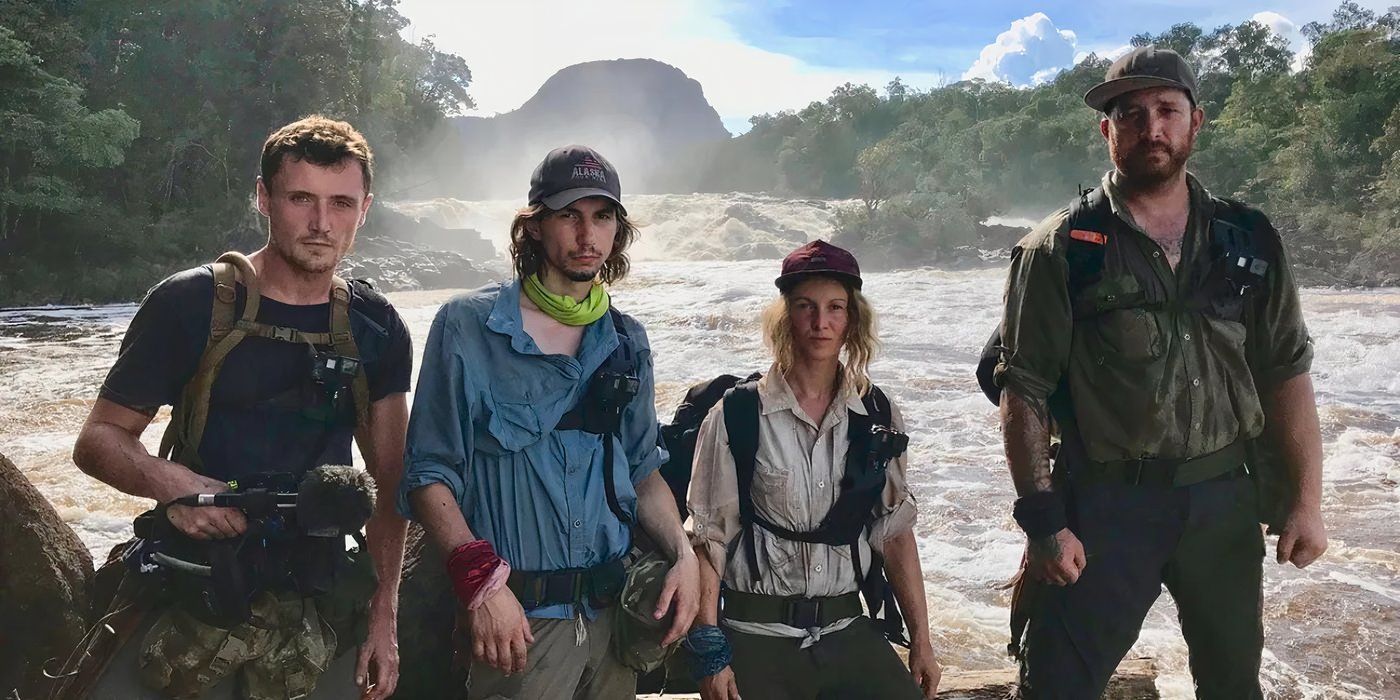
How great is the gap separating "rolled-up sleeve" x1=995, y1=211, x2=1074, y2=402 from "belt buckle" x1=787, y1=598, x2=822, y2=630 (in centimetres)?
86

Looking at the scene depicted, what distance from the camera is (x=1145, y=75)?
109 inches

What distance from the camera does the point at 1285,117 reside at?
42344mm

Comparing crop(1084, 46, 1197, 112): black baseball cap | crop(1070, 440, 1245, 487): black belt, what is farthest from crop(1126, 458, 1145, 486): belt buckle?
crop(1084, 46, 1197, 112): black baseball cap

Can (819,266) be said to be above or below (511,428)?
above

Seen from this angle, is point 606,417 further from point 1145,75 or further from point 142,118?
point 142,118

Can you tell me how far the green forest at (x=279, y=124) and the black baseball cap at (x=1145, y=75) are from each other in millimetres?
24770

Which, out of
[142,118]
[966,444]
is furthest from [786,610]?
[142,118]

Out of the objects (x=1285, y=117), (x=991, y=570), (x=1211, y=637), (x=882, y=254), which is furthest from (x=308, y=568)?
(x=1285, y=117)

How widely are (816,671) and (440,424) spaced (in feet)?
4.12

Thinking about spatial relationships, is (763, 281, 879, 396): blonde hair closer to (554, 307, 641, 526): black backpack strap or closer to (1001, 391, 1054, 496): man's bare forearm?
(1001, 391, 1054, 496): man's bare forearm

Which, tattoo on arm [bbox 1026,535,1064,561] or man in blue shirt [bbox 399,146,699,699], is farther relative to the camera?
tattoo on arm [bbox 1026,535,1064,561]

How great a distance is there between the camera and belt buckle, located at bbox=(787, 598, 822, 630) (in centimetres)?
271

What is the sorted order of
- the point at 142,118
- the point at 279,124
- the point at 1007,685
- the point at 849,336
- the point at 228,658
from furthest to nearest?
1. the point at 279,124
2. the point at 142,118
3. the point at 1007,685
4. the point at 849,336
5. the point at 228,658

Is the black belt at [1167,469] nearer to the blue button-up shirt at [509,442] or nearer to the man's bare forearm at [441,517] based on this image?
the blue button-up shirt at [509,442]
